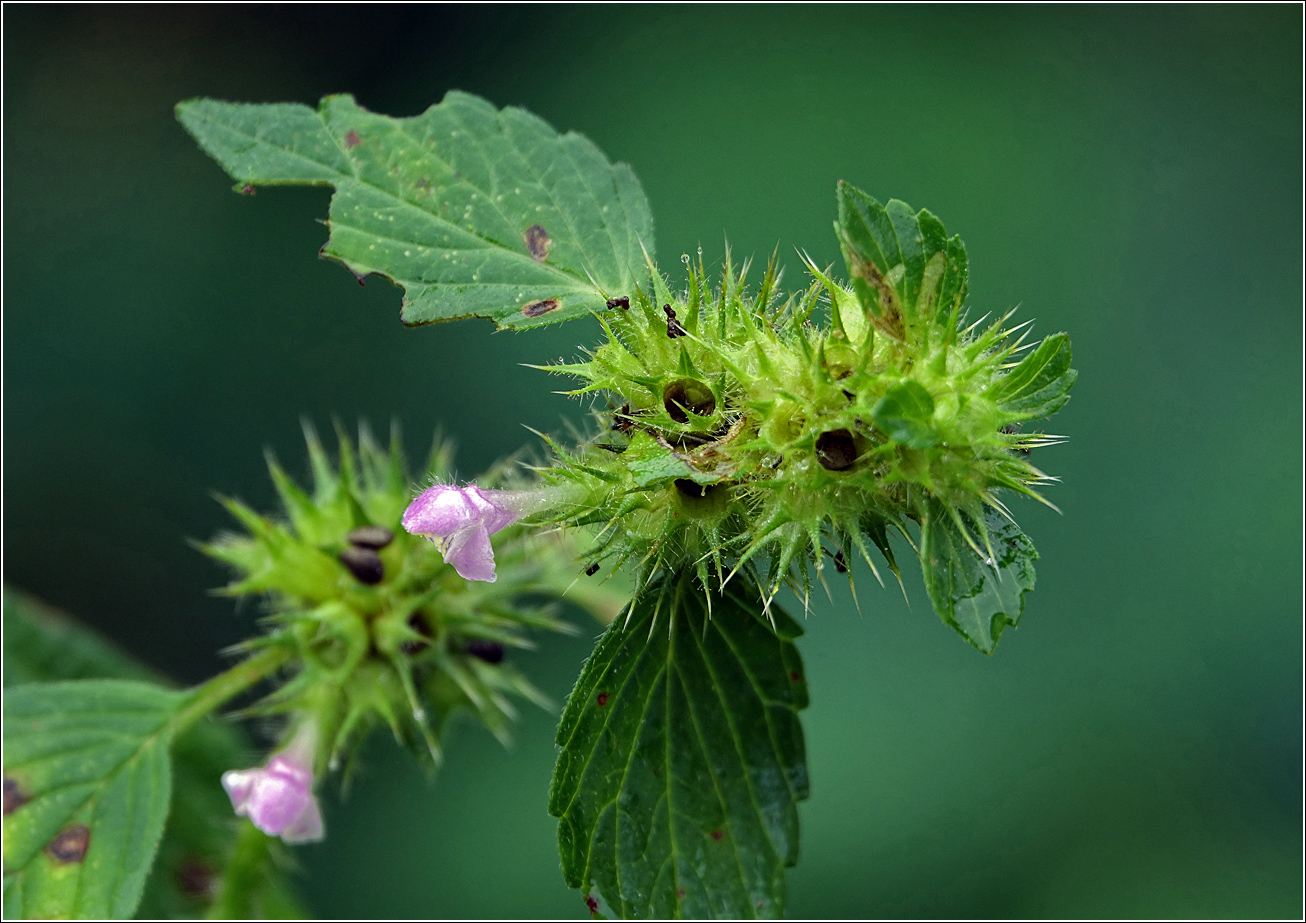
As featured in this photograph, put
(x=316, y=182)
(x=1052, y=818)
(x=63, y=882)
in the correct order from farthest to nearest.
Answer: (x=1052, y=818), (x=63, y=882), (x=316, y=182)

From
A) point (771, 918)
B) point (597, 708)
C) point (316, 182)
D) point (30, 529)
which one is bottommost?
point (771, 918)

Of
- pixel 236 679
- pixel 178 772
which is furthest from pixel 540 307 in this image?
pixel 178 772

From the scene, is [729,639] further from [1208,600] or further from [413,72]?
[413,72]

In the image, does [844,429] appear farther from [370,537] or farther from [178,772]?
[178,772]

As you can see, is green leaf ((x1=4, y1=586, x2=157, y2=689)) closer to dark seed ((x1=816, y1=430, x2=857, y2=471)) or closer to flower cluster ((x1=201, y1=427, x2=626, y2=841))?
flower cluster ((x1=201, y1=427, x2=626, y2=841))

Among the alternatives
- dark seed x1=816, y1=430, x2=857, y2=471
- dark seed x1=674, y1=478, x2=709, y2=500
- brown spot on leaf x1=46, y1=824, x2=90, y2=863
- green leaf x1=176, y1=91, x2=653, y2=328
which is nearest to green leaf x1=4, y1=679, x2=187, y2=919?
brown spot on leaf x1=46, y1=824, x2=90, y2=863

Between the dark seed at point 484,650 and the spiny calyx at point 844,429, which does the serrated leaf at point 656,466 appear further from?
the dark seed at point 484,650

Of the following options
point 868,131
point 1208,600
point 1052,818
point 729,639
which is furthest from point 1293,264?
point 729,639
